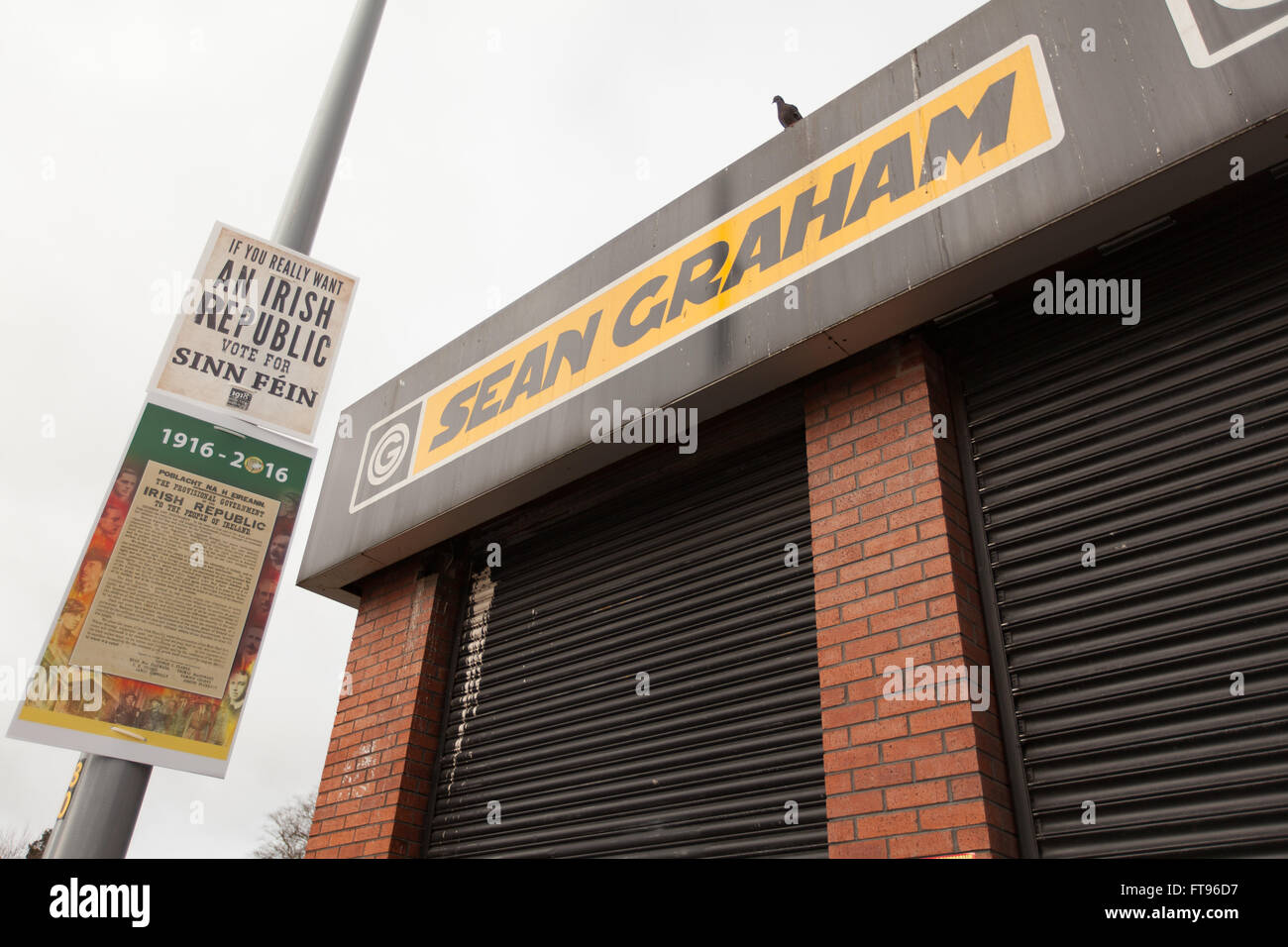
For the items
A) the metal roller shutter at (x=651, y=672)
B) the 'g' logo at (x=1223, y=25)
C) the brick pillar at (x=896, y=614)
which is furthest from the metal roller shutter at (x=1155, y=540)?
the metal roller shutter at (x=651, y=672)

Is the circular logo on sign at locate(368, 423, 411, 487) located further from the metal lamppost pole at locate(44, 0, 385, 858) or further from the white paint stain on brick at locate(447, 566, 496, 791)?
the metal lamppost pole at locate(44, 0, 385, 858)

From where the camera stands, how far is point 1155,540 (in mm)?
3236

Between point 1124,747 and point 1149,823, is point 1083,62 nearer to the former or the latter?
point 1124,747

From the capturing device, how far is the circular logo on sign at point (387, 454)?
237 inches

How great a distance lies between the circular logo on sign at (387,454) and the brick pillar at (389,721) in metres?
0.62

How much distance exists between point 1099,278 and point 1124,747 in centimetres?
191

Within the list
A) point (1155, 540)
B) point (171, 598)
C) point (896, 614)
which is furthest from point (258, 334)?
point (1155, 540)

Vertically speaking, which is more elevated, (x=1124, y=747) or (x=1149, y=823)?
(x=1124, y=747)

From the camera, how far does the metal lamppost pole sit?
2.37m

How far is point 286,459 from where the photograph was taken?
3.15 metres
